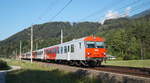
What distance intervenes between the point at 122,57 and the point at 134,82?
56.5 metres

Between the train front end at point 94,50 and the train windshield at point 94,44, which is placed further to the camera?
the train windshield at point 94,44

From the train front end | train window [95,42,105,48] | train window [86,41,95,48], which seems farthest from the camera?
train window [95,42,105,48]

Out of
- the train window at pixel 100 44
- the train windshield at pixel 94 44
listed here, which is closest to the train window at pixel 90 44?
the train windshield at pixel 94 44

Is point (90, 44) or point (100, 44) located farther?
point (100, 44)

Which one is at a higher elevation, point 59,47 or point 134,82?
point 59,47

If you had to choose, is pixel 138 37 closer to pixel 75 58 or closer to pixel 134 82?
pixel 75 58

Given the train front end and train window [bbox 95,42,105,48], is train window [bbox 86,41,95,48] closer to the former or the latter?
the train front end

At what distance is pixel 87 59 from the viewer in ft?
60.5

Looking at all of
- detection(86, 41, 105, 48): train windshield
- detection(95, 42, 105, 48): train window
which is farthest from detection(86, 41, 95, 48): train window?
detection(95, 42, 105, 48): train window

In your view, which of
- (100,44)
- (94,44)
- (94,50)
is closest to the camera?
(94,50)

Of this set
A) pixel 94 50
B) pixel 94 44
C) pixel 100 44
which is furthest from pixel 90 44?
pixel 100 44

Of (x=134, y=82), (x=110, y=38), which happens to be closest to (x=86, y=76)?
(x=134, y=82)

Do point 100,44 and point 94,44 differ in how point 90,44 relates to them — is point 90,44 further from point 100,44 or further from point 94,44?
point 100,44

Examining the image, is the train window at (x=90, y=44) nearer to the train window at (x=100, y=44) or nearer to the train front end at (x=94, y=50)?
the train front end at (x=94, y=50)
